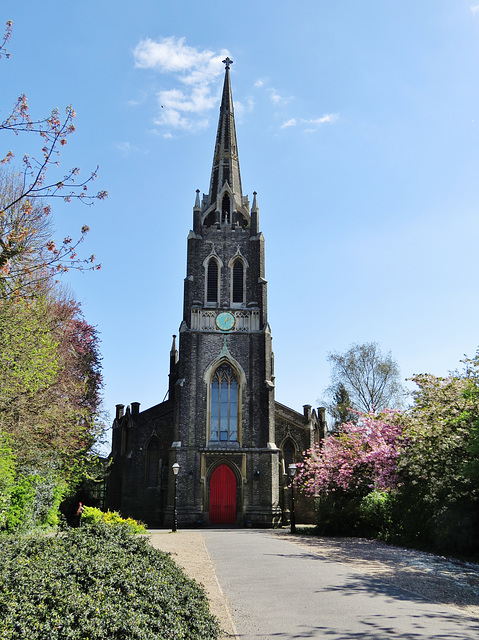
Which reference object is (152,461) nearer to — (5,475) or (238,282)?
(238,282)

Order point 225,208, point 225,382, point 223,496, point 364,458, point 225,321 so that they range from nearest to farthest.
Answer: point 364,458, point 223,496, point 225,382, point 225,321, point 225,208

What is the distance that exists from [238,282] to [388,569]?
908 inches

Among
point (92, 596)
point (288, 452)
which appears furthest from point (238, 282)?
point (92, 596)

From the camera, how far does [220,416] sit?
30.1 m

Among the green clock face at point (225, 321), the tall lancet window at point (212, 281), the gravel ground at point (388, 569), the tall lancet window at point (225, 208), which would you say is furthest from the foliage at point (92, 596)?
the tall lancet window at point (225, 208)

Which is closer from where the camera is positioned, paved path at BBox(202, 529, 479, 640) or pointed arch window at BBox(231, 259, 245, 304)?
paved path at BBox(202, 529, 479, 640)

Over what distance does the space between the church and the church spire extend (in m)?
0.65

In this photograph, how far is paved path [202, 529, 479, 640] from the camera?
650 cm

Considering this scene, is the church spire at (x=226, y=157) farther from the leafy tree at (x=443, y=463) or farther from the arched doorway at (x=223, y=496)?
the leafy tree at (x=443, y=463)

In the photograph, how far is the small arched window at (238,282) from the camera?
32.6 m

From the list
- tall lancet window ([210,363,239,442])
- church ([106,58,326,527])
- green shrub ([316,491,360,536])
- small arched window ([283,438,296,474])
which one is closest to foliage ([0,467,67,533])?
church ([106,58,326,527])

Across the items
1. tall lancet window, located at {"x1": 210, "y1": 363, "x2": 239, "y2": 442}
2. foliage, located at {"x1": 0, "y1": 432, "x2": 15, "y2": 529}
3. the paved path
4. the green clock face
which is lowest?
the paved path

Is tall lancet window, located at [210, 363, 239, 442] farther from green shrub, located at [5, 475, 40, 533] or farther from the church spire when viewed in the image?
green shrub, located at [5, 475, 40, 533]

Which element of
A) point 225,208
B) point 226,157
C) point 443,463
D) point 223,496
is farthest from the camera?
point 226,157
